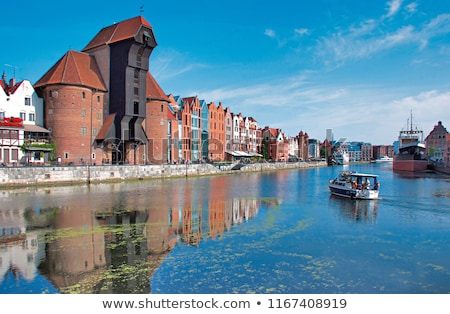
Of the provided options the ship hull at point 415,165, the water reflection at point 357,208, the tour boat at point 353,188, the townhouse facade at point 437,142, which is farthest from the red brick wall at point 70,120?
the townhouse facade at point 437,142

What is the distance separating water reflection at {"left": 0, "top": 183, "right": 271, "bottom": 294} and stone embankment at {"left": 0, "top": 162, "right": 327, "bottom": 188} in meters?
12.9

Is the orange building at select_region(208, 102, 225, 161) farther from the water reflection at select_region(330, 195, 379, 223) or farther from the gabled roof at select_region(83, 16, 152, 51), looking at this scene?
the water reflection at select_region(330, 195, 379, 223)

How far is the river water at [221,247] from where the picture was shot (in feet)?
40.5

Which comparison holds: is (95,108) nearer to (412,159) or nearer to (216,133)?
(216,133)

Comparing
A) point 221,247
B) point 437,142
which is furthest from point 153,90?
point 437,142

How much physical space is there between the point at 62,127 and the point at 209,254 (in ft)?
144

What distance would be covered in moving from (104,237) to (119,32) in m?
46.4

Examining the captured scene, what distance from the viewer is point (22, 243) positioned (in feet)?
58.4

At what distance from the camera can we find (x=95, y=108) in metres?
56.1

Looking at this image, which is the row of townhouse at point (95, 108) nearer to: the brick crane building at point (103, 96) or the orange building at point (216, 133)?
the brick crane building at point (103, 96)

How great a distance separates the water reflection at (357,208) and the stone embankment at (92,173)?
3039 centimetres

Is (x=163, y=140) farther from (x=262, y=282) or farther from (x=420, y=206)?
(x=262, y=282)

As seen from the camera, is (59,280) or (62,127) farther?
(62,127)

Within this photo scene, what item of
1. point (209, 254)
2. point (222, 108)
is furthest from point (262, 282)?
point (222, 108)
